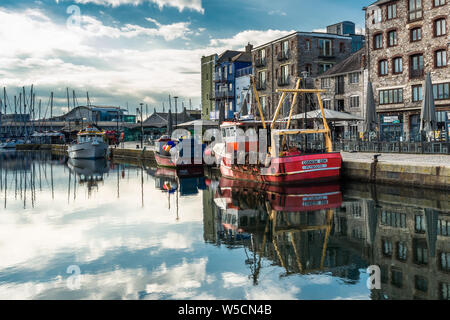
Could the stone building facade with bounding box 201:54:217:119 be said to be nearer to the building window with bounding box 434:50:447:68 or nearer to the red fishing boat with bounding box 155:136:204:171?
the red fishing boat with bounding box 155:136:204:171

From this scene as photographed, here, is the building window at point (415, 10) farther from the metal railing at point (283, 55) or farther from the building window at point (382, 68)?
the metal railing at point (283, 55)

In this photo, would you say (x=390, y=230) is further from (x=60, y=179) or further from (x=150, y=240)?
(x=60, y=179)

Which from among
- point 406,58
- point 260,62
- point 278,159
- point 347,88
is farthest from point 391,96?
point 260,62

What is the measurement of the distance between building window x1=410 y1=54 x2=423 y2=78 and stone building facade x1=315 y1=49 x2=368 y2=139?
458 centimetres

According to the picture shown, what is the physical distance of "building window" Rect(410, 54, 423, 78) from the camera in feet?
110

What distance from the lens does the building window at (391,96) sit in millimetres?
35125

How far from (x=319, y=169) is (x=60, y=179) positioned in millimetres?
20572

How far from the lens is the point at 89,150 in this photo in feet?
170

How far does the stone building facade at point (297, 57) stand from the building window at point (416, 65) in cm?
1168

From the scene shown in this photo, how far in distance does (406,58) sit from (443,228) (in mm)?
25127

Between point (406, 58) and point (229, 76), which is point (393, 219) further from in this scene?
point (229, 76)

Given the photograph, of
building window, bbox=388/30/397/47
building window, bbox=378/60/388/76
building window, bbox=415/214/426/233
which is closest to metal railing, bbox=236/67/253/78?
building window, bbox=378/60/388/76

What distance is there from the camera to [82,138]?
54406 millimetres

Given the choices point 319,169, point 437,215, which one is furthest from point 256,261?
point 319,169
